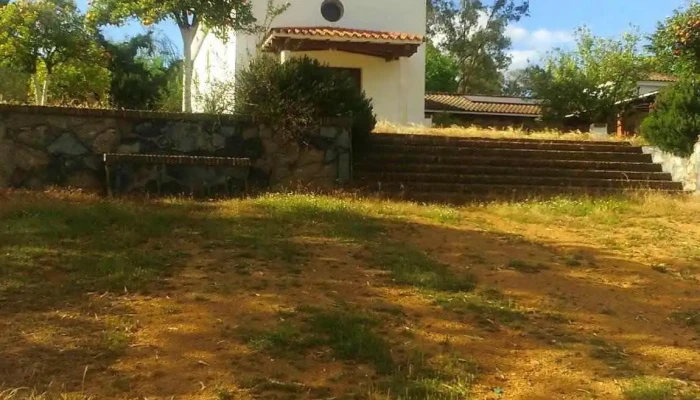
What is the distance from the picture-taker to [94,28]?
16.6m

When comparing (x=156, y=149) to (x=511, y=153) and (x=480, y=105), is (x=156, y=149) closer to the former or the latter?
(x=511, y=153)

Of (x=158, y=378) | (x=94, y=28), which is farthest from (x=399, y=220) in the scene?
(x=94, y=28)

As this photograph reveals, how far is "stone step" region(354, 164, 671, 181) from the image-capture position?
11273 mm

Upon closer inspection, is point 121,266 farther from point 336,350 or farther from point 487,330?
point 487,330

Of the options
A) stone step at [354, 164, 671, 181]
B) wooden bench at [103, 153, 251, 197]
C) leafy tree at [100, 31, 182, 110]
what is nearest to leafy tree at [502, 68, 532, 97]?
leafy tree at [100, 31, 182, 110]

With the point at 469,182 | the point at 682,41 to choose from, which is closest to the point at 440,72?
the point at 682,41

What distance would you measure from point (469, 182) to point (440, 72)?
97.9 feet

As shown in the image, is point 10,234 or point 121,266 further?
point 10,234

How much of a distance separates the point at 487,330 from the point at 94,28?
46.9 ft

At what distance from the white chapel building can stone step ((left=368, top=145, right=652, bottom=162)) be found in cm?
581

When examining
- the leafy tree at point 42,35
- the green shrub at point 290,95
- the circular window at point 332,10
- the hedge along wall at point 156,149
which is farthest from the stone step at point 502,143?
the leafy tree at point 42,35

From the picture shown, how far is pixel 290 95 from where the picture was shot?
32.6 ft

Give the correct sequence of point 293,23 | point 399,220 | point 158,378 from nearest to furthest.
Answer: point 158,378 < point 399,220 < point 293,23

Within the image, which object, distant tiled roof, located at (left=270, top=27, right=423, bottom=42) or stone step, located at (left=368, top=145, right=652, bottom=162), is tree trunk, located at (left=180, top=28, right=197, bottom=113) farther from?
distant tiled roof, located at (left=270, top=27, right=423, bottom=42)
